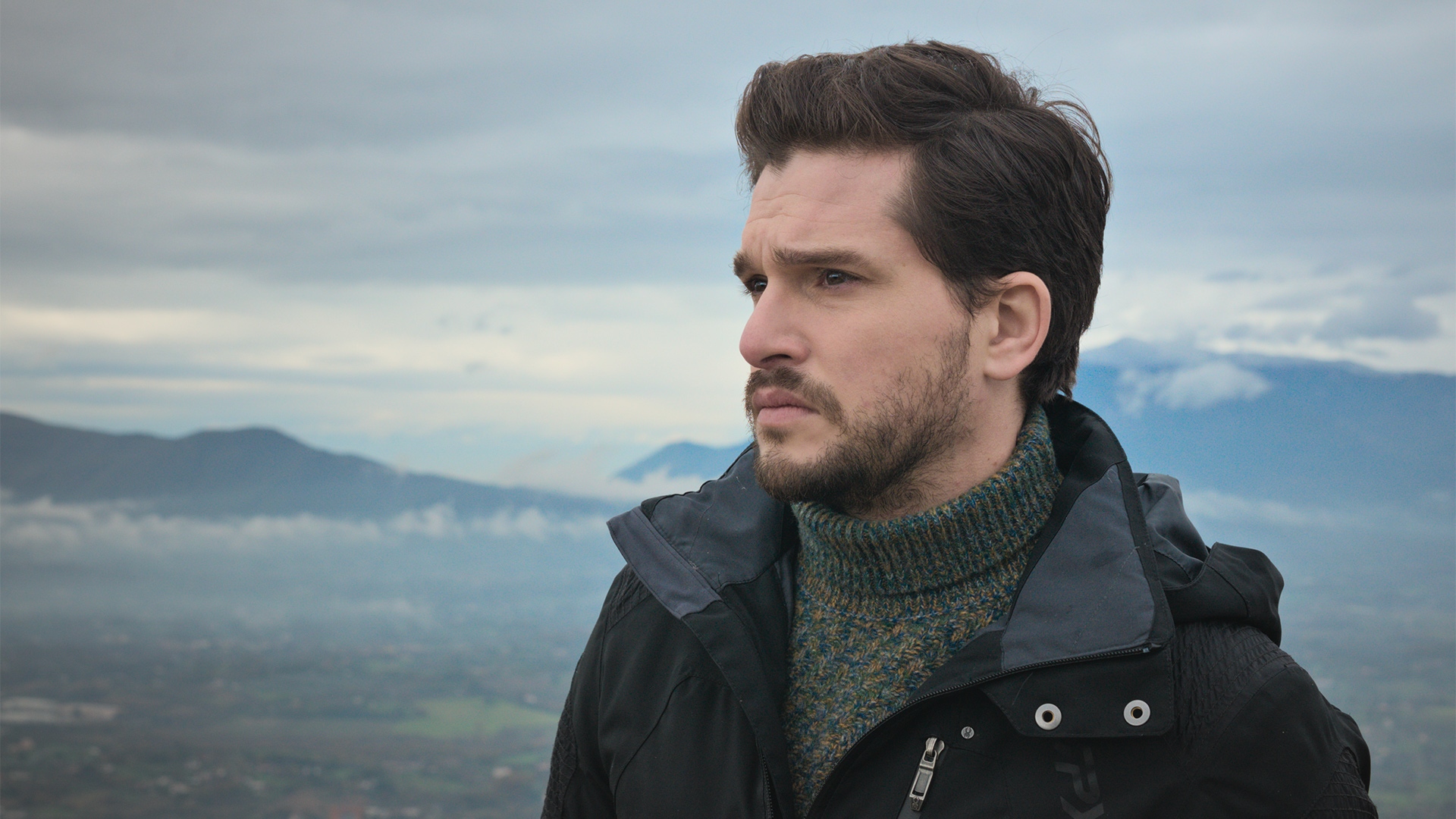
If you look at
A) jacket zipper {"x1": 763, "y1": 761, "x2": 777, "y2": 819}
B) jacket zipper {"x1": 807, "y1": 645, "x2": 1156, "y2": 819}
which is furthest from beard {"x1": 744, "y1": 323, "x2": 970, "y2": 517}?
jacket zipper {"x1": 763, "y1": 761, "x2": 777, "y2": 819}

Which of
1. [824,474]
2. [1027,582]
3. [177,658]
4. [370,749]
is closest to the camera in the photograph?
[1027,582]

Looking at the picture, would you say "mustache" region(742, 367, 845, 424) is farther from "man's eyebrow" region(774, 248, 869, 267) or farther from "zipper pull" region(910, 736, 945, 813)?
"zipper pull" region(910, 736, 945, 813)

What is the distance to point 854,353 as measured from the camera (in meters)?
2.79

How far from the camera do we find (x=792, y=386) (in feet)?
9.29

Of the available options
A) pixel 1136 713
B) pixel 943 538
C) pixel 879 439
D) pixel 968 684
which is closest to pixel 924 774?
pixel 968 684

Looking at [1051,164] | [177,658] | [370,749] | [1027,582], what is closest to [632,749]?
[1027,582]

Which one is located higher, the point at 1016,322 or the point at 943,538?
the point at 1016,322

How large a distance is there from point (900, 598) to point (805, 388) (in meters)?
0.65

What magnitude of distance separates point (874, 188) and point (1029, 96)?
0.77m

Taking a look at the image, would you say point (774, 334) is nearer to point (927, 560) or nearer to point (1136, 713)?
point (927, 560)

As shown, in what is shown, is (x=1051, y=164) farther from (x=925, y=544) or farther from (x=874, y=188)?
(x=925, y=544)

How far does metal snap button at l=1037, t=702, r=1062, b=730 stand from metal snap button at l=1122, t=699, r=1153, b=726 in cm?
14

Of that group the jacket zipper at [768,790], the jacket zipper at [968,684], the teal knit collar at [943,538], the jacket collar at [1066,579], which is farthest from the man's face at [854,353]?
the jacket zipper at [768,790]

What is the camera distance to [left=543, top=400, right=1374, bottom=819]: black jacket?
2334 millimetres
